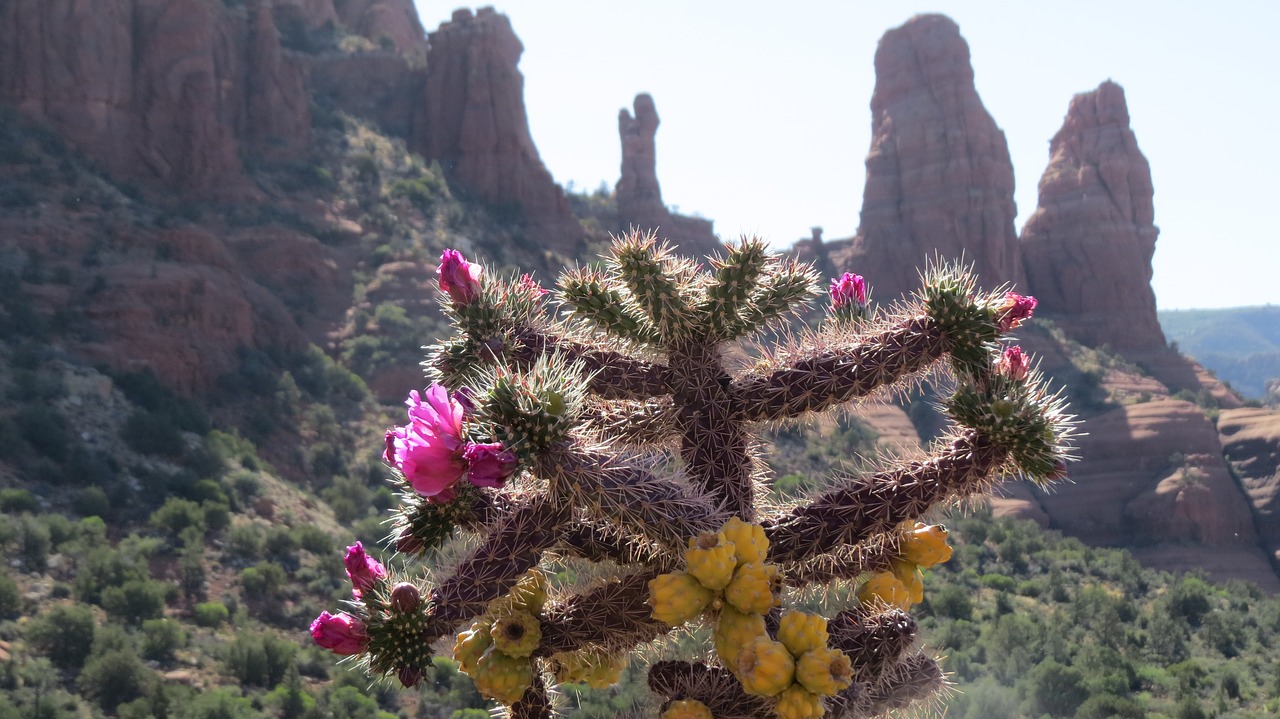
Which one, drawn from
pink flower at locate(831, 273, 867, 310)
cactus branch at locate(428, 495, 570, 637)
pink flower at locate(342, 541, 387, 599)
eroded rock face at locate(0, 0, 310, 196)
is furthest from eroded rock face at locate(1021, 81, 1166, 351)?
pink flower at locate(342, 541, 387, 599)

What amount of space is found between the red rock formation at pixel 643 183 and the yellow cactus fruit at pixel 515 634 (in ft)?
182

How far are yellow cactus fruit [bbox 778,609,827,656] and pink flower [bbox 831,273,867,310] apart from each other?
207 cm

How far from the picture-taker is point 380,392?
3219 centimetres

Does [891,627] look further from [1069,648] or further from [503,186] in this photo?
[503,186]

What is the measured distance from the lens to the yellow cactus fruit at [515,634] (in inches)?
145

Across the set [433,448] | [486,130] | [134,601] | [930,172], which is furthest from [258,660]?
[930,172]

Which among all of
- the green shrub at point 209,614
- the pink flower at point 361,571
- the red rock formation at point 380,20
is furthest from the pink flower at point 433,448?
the red rock formation at point 380,20

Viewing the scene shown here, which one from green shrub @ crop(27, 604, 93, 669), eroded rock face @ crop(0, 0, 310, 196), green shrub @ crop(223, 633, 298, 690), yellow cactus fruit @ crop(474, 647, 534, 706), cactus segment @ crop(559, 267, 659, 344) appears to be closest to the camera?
yellow cactus fruit @ crop(474, 647, 534, 706)

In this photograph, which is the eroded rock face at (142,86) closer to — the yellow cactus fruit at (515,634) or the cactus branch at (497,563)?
the yellow cactus fruit at (515,634)

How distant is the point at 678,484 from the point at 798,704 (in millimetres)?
815

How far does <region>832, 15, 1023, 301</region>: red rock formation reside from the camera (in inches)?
2130

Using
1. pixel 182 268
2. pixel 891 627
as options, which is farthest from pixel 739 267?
pixel 182 268

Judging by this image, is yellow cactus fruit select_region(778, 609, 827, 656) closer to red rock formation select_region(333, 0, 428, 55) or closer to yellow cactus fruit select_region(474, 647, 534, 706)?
yellow cactus fruit select_region(474, 647, 534, 706)

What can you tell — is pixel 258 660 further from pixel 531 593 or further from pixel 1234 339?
pixel 1234 339
